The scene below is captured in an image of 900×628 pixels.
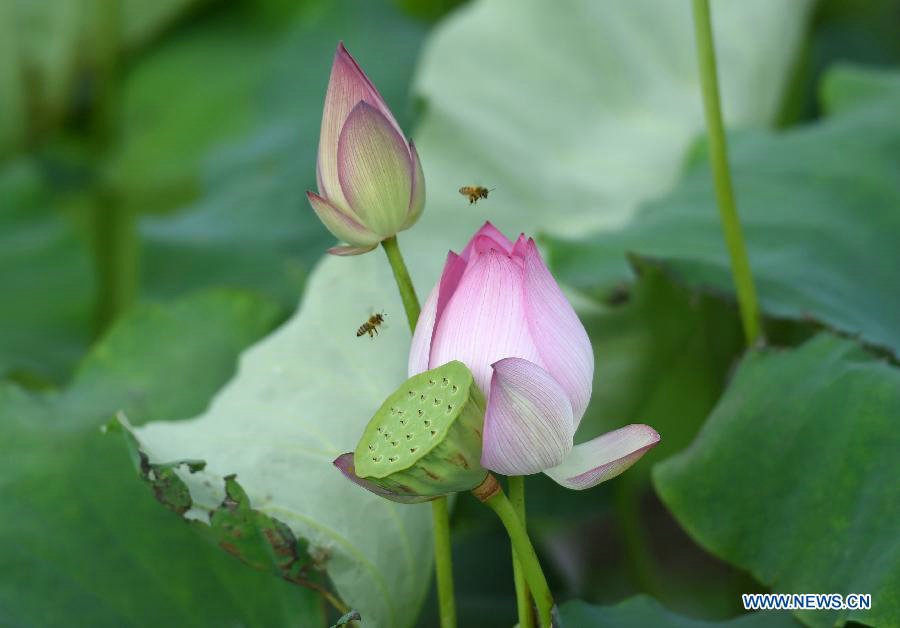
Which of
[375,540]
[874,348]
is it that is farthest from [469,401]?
[874,348]

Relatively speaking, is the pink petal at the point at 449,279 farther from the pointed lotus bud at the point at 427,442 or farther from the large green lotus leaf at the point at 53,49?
the large green lotus leaf at the point at 53,49

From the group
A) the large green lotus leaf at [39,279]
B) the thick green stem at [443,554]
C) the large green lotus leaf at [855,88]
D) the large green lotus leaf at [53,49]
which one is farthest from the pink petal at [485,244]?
the large green lotus leaf at [53,49]

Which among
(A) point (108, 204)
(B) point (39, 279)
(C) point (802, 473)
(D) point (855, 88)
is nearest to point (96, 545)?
(C) point (802, 473)

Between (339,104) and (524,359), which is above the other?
(339,104)

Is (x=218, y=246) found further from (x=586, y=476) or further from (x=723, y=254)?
(x=586, y=476)

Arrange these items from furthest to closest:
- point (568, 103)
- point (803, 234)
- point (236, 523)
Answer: point (568, 103) → point (803, 234) → point (236, 523)

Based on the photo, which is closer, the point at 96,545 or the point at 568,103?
the point at 96,545

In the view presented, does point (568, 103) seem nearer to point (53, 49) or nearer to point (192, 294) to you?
point (192, 294)

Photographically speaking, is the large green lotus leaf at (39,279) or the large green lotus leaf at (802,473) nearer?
the large green lotus leaf at (802,473)
